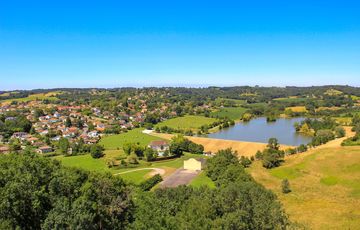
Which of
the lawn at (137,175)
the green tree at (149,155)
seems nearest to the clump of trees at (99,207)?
the lawn at (137,175)

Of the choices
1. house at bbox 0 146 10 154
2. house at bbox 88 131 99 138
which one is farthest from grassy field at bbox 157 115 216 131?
house at bbox 0 146 10 154

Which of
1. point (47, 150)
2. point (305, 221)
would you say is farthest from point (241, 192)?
point (47, 150)

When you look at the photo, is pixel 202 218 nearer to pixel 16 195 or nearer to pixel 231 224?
pixel 231 224

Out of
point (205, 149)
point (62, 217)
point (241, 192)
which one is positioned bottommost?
point (205, 149)

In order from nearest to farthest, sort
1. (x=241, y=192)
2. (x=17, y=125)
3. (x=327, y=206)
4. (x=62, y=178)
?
(x=62, y=178), (x=241, y=192), (x=327, y=206), (x=17, y=125)

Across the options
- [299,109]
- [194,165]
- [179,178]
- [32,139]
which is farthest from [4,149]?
[299,109]

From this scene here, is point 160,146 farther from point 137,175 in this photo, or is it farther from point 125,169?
point 137,175
